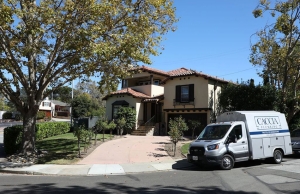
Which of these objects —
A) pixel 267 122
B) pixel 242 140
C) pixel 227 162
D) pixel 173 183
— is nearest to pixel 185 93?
pixel 267 122

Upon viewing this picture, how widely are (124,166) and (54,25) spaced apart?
6846mm

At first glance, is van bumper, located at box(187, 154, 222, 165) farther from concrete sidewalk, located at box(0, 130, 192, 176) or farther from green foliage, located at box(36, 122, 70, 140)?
green foliage, located at box(36, 122, 70, 140)

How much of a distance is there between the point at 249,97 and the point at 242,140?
32.2 ft

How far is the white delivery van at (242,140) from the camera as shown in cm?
1162

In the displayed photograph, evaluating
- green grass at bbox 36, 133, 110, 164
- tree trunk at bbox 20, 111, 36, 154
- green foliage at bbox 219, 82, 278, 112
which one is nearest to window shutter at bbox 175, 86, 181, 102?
green foliage at bbox 219, 82, 278, 112

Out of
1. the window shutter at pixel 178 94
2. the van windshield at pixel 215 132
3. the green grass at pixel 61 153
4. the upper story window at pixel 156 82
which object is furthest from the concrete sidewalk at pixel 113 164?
the upper story window at pixel 156 82

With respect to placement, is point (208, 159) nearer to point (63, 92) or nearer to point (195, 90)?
point (63, 92)

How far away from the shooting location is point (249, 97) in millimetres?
21266

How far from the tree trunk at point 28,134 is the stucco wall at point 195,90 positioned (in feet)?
47.5

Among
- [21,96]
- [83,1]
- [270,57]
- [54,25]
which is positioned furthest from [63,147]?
[270,57]

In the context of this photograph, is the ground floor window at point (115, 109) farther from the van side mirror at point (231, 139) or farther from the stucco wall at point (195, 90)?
the van side mirror at point (231, 139)

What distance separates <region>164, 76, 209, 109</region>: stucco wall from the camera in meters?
24.5

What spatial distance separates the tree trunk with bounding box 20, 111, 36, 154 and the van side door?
963 cm

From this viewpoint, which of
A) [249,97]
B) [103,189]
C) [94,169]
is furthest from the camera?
[249,97]
